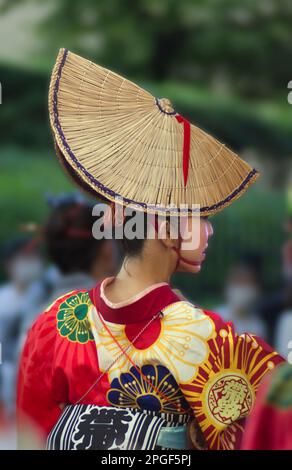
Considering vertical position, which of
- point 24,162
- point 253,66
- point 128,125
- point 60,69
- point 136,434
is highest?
point 253,66

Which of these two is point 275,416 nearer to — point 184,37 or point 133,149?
point 133,149

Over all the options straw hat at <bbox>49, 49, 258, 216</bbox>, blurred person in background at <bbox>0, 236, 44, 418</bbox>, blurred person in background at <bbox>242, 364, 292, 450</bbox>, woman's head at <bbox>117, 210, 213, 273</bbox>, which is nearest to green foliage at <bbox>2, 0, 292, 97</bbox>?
blurred person in background at <bbox>0, 236, 44, 418</bbox>

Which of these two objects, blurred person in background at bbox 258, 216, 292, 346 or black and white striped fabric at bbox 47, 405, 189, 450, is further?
blurred person in background at bbox 258, 216, 292, 346

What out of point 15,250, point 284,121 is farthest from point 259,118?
point 15,250

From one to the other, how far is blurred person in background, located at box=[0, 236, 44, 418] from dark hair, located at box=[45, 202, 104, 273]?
56 cm

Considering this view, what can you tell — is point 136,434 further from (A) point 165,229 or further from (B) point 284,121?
(B) point 284,121

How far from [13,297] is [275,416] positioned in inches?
149

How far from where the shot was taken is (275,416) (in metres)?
1.79

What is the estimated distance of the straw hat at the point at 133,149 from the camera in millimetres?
2455

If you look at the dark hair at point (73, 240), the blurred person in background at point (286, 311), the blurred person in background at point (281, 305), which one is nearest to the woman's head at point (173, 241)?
the dark hair at point (73, 240)

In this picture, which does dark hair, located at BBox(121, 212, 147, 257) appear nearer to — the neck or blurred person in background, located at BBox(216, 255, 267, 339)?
the neck

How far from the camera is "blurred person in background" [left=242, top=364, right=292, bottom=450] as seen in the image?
1.79 metres

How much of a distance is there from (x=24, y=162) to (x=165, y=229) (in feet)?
11.9

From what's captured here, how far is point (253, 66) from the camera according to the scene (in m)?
6.52
